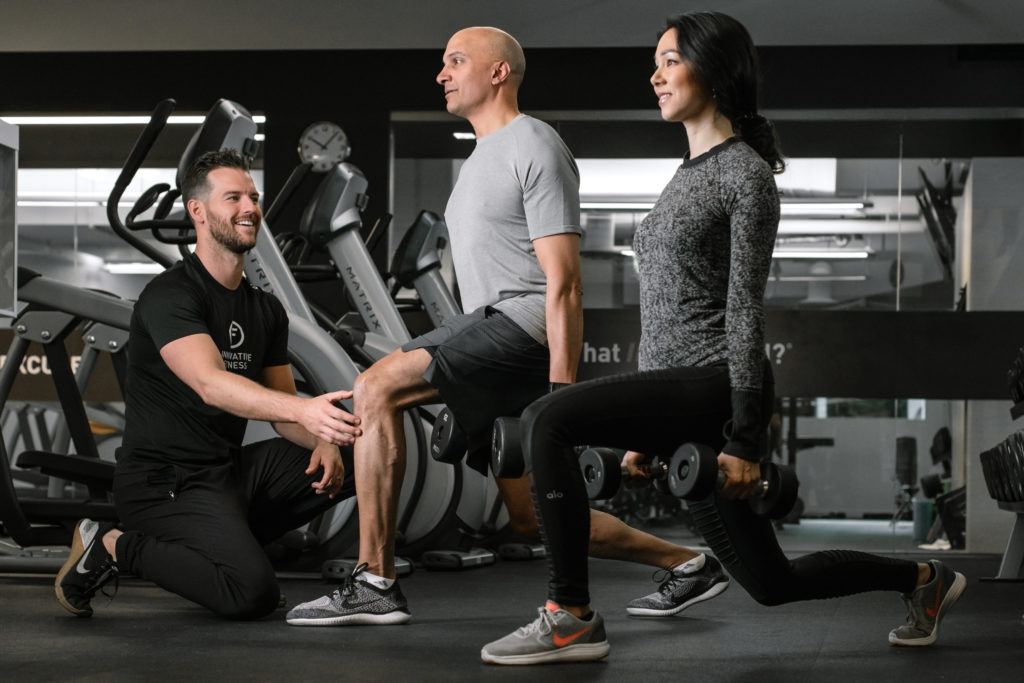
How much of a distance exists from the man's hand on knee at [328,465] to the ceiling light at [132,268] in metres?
4.54

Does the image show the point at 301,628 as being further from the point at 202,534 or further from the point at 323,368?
the point at 323,368

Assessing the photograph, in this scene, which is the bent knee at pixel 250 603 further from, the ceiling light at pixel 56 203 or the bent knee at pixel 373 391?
the ceiling light at pixel 56 203

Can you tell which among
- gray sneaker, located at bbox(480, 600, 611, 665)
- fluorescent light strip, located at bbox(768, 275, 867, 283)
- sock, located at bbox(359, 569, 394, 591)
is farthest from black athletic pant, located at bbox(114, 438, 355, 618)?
fluorescent light strip, located at bbox(768, 275, 867, 283)

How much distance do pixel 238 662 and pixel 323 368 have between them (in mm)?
1814

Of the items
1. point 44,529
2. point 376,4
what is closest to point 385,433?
point 44,529

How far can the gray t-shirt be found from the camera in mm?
2771

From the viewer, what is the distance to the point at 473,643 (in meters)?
2.79

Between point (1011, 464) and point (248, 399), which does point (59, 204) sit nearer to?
point (248, 399)

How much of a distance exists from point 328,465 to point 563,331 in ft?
2.82

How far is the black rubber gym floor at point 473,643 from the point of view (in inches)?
93.5

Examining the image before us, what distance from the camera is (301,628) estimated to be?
2961 mm

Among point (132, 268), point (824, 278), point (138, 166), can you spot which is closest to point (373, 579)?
point (138, 166)

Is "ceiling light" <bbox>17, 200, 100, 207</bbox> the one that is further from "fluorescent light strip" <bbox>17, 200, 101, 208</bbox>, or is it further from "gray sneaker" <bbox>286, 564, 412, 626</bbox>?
"gray sneaker" <bbox>286, 564, 412, 626</bbox>

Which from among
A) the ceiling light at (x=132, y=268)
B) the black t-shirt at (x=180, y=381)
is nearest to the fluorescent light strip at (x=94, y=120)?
the ceiling light at (x=132, y=268)
